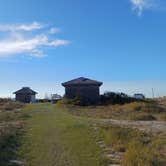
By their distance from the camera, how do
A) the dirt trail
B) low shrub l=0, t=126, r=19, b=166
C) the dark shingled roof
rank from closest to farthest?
1. low shrub l=0, t=126, r=19, b=166
2. the dirt trail
3. the dark shingled roof

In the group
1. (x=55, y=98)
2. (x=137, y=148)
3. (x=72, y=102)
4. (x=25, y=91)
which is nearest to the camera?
(x=137, y=148)

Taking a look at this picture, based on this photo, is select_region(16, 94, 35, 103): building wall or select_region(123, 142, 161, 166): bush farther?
select_region(16, 94, 35, 103): building wall

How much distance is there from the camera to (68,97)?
66.4m

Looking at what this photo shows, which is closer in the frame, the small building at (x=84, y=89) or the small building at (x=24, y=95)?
the small building at (x=84, y=89)

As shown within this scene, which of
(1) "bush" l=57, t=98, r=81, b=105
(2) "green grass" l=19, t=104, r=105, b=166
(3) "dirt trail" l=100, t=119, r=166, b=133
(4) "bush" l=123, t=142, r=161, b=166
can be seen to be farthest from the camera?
(1) "bush" l=57, t=98, r=81, b=105

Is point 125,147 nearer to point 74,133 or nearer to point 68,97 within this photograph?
point 74,133

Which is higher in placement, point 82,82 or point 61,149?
point 82,82

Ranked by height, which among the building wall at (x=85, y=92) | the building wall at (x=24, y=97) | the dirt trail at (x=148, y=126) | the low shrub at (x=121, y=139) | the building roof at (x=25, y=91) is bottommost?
the low shrub at (x=121, y=139)

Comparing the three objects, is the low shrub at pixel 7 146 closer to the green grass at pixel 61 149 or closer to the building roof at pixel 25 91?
the green grass at pixel 61 149

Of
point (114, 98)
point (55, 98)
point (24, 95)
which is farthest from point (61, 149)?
point (24, 95)

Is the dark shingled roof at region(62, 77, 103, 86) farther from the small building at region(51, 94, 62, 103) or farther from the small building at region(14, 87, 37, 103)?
the small building at region(14, 87, 37, 103)

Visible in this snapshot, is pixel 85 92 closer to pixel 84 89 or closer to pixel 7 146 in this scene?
pixel 84 89

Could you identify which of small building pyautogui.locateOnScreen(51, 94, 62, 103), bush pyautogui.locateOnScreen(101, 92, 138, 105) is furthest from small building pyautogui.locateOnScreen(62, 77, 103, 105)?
small building pyautogui.locateOnScreen(51, 94, 62, 103)

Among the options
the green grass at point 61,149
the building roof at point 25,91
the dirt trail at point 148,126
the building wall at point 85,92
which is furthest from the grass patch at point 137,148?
→ the building roof at point 25,91
